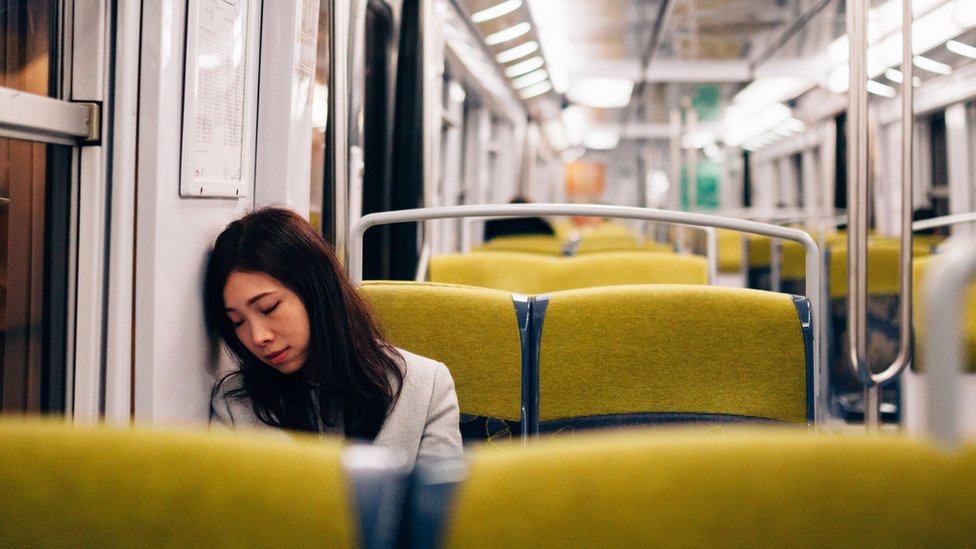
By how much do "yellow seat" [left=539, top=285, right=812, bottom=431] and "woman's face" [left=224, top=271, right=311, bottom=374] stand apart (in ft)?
1.51

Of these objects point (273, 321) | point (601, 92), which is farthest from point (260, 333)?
point (601, 92)

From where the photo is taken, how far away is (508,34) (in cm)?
606

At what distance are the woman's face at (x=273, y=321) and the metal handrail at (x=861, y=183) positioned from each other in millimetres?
1189

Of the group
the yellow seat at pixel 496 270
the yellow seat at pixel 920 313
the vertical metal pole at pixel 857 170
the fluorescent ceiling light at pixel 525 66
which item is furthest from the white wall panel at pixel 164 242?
the fluorescent ceiling light at pixel 525 66

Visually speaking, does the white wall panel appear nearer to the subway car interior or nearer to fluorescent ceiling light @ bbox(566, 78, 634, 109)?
the subway car interior

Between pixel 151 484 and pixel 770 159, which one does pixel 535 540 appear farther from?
pixel 770 159

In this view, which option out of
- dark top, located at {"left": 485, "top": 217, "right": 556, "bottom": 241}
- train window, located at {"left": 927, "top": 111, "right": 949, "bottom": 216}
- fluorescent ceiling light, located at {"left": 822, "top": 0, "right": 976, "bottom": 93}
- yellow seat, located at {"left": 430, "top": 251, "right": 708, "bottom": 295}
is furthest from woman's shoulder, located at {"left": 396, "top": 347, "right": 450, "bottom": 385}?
train window, located at {"left": 927, "top": 111, "right": 949, "bottom": 216}

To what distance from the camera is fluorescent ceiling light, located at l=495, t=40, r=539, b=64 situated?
21.9ft

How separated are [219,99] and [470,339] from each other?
626 mm

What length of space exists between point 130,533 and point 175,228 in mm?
960

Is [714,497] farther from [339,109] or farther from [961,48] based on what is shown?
[961,48]

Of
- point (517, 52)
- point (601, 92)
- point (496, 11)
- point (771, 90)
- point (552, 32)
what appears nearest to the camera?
point (496, 11)

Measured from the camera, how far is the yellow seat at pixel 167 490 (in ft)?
1.86

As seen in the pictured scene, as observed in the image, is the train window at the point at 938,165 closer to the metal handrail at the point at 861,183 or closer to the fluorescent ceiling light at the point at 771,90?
the fluorescent ceiling light at the point at 771,90
